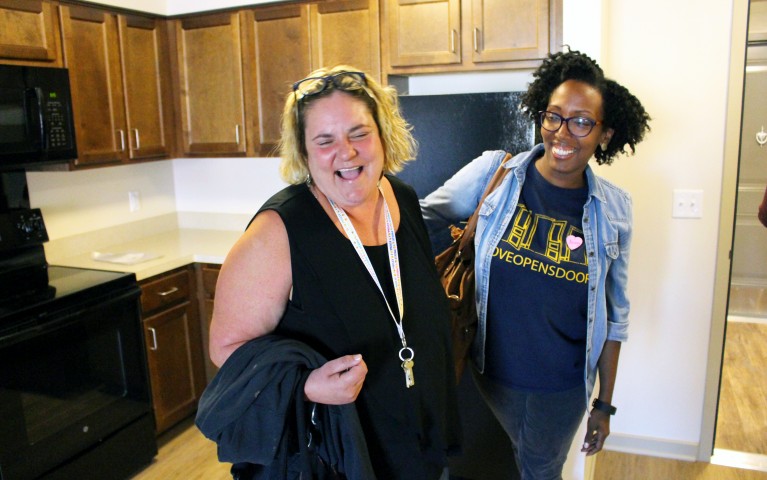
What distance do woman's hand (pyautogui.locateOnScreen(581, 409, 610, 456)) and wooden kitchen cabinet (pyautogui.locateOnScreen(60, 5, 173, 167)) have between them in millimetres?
2366

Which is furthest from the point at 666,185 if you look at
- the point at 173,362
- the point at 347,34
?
the point at 173,362

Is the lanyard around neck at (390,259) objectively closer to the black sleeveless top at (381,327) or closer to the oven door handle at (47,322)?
the black sleeveless top at (381,327)

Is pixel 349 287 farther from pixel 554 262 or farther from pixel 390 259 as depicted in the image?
pixel 554 262

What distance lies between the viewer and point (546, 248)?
1.47 metres

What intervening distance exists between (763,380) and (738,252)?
1.62 m

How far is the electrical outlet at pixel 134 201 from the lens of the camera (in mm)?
3393

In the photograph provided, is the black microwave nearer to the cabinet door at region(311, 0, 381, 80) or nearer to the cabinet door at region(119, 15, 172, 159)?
the cabinet door at region(119, 15, 172, 159)

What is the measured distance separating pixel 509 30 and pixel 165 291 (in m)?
1.95

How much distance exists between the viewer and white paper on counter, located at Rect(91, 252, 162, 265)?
9.29 feet

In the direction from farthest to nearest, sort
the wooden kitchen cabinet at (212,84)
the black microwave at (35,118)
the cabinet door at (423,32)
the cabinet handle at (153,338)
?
the wooden kitchen cabinet at (212,84)
the cabinet handle at (153,338)
the cabinet door at (423,32)
the black microwave at (35,118)

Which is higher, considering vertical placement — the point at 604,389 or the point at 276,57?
the point at 276,57

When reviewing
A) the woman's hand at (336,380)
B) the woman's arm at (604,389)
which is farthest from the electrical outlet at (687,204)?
the woman's hand at (336,380)

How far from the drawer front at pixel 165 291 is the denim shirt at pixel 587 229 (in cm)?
165

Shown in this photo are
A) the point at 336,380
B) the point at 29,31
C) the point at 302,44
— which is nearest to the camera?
the point at 336,380
